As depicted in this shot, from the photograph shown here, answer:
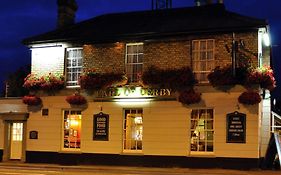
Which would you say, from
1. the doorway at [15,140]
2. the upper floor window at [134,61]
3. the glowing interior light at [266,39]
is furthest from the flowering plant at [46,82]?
the glowing interior light at [266,39]

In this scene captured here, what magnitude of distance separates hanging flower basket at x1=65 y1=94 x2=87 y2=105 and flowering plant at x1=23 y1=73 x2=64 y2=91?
1.05 m

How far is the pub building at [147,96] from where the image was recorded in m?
22.1

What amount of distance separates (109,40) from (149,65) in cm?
235

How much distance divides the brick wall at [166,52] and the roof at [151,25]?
0.39 m

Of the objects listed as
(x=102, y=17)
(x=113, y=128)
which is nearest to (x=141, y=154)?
(x=113, y=128)

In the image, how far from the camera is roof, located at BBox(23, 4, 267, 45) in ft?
74.8

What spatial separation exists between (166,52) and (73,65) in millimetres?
A: 5046

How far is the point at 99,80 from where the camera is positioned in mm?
24391

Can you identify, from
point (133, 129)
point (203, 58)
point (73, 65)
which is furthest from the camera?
point (73, 65)

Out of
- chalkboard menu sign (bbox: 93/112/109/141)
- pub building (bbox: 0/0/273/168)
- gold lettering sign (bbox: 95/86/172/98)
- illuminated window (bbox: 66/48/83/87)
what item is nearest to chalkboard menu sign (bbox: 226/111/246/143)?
pub building (bbox: 0/0/273/168)

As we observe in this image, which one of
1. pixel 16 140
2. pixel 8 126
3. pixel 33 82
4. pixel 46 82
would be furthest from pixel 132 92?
pixel 8 126

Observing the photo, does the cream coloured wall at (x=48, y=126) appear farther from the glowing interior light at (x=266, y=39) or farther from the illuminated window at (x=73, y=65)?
the glowing interior light at (x=266, y=39)

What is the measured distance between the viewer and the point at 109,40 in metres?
24.8

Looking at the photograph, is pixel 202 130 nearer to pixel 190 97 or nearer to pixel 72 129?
pixel 190 97
